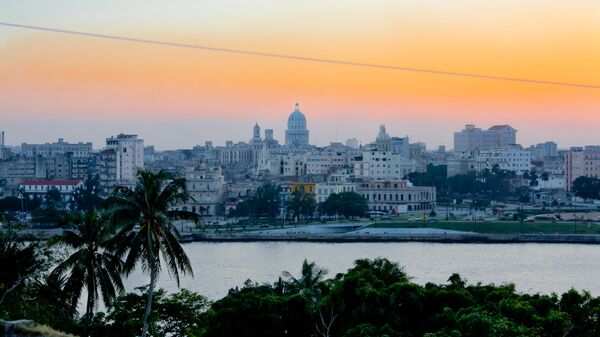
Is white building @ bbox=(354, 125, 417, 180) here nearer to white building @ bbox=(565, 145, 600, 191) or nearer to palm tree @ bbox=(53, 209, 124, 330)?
white building @ bbox=(565, 145, 600, 191)

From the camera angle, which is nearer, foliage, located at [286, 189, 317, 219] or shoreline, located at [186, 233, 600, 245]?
shoreline, located at [186, 233, 600, 245]

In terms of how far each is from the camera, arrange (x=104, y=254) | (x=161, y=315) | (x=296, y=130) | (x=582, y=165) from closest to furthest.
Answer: (x=104, y=254)
(x=161, y=315)
(x=582, y=165)
(x=296, y=130)

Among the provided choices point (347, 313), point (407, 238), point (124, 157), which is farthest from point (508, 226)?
point (347, 313)

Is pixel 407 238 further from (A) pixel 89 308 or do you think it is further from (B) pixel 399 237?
(A) pixel 89 308

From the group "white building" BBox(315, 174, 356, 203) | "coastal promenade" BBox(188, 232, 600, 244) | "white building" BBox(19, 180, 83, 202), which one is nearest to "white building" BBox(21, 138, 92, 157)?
"white building" BBox(19, 180, 83, 202)

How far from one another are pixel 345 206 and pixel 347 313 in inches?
1097

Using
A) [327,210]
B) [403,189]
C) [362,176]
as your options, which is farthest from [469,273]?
[362,176]

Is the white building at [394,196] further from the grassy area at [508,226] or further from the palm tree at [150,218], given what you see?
the palm tree at [150,218]

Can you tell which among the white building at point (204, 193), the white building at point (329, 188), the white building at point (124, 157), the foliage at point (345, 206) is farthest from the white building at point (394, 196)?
the white building at point (124, 157)

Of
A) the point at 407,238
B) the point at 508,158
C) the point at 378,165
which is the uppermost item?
the point at 508,158

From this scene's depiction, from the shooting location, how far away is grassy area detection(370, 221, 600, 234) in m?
31.7

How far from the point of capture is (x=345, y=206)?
122 feet

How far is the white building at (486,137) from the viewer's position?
7625 cm

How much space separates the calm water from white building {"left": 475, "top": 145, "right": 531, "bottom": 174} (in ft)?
95.3
